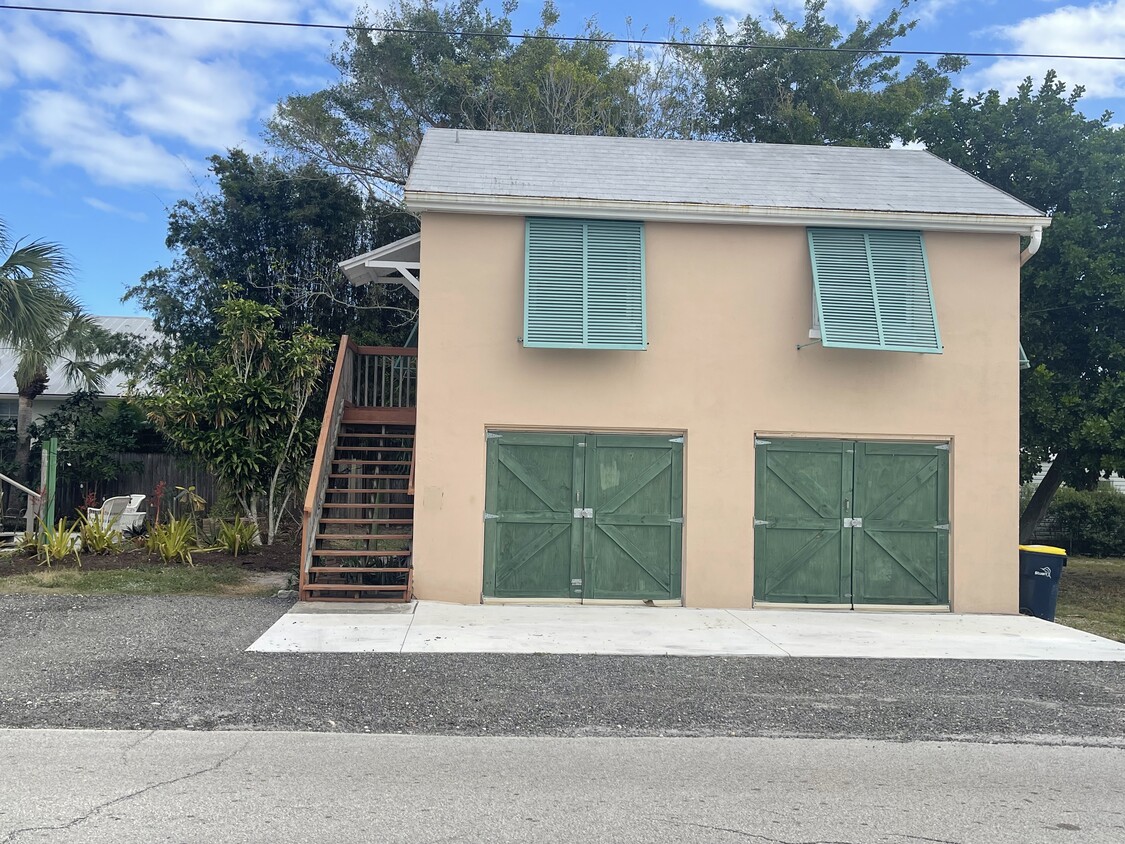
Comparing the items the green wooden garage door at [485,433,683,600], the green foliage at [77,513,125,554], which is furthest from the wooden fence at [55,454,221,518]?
the green wooden garage door at [485,433,683,600]

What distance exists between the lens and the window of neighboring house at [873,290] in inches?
423

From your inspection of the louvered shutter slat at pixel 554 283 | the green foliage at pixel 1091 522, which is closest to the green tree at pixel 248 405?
the louvered shutter slat at pixel 554 283

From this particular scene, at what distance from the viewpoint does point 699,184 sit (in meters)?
11.6

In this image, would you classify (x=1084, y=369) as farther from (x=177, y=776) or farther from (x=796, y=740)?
(x=177, y=776)

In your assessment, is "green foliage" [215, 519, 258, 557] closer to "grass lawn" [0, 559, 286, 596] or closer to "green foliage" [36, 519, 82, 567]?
"grass lawn" [0, 559, 286, 596]

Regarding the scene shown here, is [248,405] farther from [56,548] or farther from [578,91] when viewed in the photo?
[578,91]

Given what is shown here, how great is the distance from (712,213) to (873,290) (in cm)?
206

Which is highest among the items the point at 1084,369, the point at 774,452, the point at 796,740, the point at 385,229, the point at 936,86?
the point at 936,86

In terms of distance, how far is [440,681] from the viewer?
23.3ft

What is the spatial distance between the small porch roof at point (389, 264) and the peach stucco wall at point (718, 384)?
52.6 inches

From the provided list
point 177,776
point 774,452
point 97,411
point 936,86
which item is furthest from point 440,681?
point 936,86

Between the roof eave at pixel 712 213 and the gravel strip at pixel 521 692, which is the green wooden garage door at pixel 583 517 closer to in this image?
the roof eave at pixel 712 213

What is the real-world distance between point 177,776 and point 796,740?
11.9ft

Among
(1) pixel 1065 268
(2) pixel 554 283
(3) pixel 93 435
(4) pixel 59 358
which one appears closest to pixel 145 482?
(3) pixel 93 435
